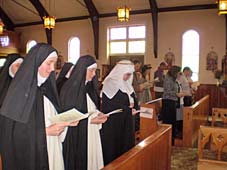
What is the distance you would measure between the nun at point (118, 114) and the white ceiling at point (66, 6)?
322 inches

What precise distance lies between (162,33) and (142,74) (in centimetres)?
582

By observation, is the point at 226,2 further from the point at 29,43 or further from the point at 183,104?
the point at 29,43

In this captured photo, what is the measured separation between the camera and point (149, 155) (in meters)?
A: 3.14

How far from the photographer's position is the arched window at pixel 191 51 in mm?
11812

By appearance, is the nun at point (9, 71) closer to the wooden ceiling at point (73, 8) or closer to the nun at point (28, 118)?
the nun at point (28, 118)

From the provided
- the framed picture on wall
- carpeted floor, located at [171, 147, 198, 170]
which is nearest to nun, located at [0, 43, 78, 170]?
carpeted floor, located at [171, 147, 198, 170]

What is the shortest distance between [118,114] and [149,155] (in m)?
1.17

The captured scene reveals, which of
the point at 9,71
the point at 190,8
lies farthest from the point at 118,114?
the point at 190,8

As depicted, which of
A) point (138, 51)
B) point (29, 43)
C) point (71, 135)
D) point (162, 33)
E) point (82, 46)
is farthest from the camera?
point (29, 43)

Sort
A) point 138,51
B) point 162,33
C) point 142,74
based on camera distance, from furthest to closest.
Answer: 1. point 138,51
2. point 162,33
3. point 142,74

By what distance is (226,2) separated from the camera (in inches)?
289

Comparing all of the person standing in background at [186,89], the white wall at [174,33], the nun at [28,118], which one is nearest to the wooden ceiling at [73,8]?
the white wall at [174,33]

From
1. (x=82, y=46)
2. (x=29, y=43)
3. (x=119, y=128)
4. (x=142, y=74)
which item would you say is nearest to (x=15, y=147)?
(x=119, y=128)

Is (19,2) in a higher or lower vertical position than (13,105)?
higher
